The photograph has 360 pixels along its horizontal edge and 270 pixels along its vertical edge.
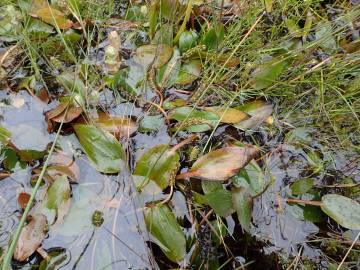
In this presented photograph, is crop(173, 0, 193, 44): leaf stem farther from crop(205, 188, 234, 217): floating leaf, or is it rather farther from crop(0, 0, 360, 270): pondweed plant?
crop(205, 188, 234, 217): floating leaf

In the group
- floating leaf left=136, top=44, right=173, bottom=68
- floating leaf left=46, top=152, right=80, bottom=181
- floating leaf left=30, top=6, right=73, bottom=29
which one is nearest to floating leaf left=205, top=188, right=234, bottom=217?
floating leaf left=46, top=152, right=80, bottom=181

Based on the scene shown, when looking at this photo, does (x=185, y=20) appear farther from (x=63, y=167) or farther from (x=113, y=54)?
(x=63, y=167)

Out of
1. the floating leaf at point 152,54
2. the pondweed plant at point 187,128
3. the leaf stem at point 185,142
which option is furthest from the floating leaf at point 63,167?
the floating leaf at point 152,54

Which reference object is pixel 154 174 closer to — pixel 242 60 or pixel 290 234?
pixel 290 234

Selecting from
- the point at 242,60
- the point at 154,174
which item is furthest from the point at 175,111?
the point at 242,60

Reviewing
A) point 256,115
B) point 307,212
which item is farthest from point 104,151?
point 307,212
